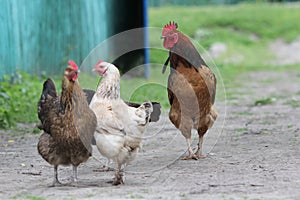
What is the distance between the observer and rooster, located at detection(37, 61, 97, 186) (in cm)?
629

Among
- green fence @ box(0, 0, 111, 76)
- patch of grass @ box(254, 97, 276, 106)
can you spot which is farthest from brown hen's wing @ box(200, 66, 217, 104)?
green fence @ box(0, 0, 111, 76)

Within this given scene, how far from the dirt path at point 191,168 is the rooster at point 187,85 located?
471 mm

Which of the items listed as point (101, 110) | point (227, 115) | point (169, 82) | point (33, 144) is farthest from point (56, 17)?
point (101, 110)

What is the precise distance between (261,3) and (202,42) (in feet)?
29.7

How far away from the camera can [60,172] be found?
24.0 feet

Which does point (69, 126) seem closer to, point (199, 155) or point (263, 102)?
point (199, 155)

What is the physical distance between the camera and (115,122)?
636cm

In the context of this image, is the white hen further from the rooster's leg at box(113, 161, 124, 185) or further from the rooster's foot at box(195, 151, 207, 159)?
the rooster's foot at box(195, 151, 207, 159)

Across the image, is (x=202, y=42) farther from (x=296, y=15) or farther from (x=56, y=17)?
(x=56, y=17)

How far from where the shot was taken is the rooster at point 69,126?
6289 millimetres

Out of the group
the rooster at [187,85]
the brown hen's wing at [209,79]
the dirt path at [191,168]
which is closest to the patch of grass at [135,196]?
the dirt path at [191,168]

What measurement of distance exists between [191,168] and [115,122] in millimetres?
1376

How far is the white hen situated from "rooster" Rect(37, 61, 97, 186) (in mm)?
113

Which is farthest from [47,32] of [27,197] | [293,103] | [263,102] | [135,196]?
[135,196]
